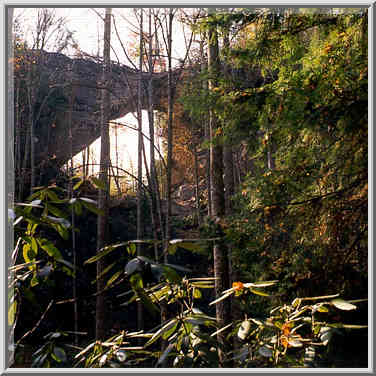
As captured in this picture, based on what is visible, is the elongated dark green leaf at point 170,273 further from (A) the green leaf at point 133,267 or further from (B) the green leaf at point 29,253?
(B) the green leaf at point 29,253

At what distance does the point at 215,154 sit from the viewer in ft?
8.77

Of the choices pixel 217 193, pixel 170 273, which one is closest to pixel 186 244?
pixel 170 273

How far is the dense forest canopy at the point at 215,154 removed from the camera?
6.86ft

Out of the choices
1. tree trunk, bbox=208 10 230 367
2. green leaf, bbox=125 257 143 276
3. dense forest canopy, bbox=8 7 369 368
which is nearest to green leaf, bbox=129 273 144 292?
green leaf, bbox=125 257 143 276

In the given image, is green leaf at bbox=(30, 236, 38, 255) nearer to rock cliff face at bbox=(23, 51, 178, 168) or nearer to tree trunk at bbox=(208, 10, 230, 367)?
tree trunk at bbox=(208, 10, 230, 367)

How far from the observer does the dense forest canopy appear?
2.09 metres

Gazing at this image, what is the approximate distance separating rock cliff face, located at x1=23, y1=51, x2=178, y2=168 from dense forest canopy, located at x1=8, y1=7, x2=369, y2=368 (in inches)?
0.5

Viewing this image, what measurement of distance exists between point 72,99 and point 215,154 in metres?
1.12

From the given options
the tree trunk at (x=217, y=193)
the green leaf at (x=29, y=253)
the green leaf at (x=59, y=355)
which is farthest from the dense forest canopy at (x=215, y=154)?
the green leaf at (x=59, y=355)

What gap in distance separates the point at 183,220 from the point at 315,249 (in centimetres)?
79

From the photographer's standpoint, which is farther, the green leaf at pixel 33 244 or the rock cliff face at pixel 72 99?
the rock cliff face at pixel 72 99

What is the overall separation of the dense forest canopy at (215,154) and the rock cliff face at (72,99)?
0.01 meters

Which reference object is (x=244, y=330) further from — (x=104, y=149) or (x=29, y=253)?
(x=104, y=149)

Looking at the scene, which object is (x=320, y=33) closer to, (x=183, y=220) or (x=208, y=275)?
(x=183, y=220)
